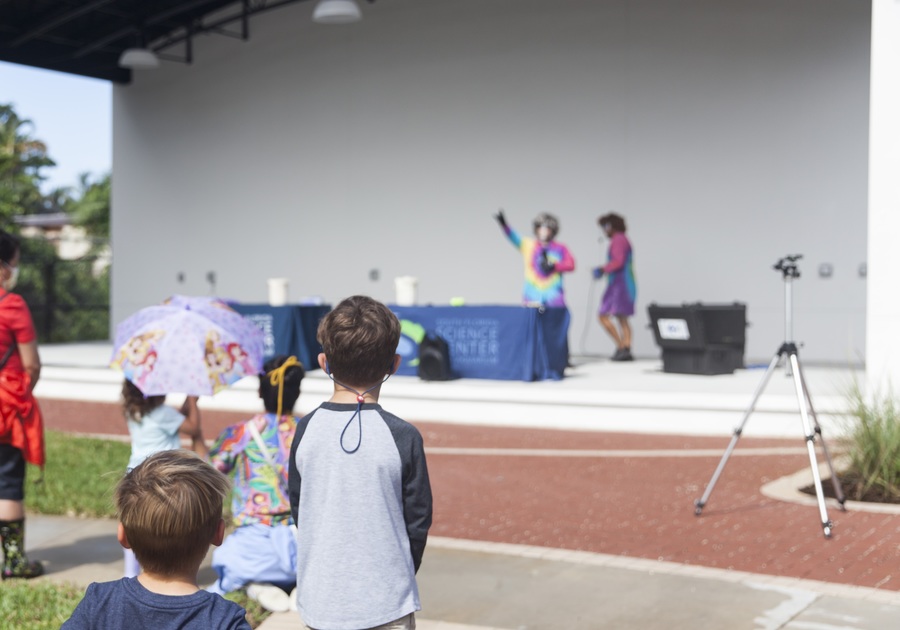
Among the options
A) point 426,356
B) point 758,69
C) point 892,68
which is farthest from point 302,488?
point 758,69

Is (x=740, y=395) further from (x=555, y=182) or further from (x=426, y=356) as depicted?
(x=555, y=182)

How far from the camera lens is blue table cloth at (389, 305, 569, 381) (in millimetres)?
13859

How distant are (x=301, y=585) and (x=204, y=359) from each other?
2.16 metres

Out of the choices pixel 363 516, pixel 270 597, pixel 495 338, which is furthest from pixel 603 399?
pixel 363 516

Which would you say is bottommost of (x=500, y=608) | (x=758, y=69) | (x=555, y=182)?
(x=500, y=608)

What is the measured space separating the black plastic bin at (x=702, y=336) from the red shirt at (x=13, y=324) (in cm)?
995

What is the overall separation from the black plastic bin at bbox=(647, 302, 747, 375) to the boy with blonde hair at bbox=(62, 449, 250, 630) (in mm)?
12377

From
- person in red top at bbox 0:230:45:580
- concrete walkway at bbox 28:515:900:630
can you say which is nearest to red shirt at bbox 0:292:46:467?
person in red top at bbox 0:230:45:580

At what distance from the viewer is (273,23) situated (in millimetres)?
22672

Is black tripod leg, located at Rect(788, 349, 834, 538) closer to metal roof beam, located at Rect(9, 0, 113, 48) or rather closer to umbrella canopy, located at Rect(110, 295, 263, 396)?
umbrella canopy, located at Rect(110, 295, 263, 396)

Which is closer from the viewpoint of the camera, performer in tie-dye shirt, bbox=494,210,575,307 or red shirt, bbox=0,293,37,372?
red shirt, bbox=0,293,37,372

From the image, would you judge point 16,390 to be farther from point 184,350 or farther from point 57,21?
point 57,21

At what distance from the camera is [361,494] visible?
3121 millimetres

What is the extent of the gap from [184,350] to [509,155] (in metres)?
15.0
